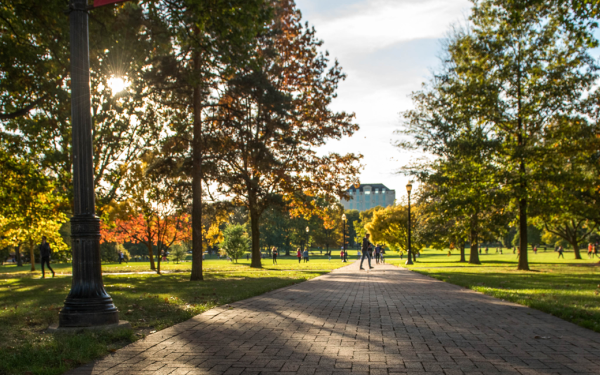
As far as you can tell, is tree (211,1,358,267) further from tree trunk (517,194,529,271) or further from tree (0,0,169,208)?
tree trunk (517,194,529,271)

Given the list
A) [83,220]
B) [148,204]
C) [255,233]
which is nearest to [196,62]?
[148,204]

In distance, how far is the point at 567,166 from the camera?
21.6 meters

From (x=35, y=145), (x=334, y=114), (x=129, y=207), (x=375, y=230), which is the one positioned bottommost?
(x=375, y=230)

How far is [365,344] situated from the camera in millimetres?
4758

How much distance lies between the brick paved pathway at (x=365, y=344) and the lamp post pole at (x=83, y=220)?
1091mm

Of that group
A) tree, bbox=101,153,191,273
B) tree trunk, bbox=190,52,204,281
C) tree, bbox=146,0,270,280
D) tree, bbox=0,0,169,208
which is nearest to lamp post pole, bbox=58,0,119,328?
tree, bbox=146,0,270,280

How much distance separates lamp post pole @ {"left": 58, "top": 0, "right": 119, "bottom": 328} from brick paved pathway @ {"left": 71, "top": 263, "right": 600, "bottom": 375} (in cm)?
109

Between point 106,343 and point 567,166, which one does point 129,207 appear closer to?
point 106,343

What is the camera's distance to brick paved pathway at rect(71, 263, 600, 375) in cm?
381

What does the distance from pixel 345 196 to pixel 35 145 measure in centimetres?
1377

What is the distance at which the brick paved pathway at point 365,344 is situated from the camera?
150 inches

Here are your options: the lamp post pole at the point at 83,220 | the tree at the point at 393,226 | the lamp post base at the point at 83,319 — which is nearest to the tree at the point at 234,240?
the tree at the point at 393,226

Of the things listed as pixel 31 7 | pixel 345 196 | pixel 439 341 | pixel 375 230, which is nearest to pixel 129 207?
pixel 345 196

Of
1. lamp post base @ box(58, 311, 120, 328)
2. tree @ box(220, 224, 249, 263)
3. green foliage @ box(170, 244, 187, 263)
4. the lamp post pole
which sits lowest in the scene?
green foliage @ box(170, 244, 187, 263)
